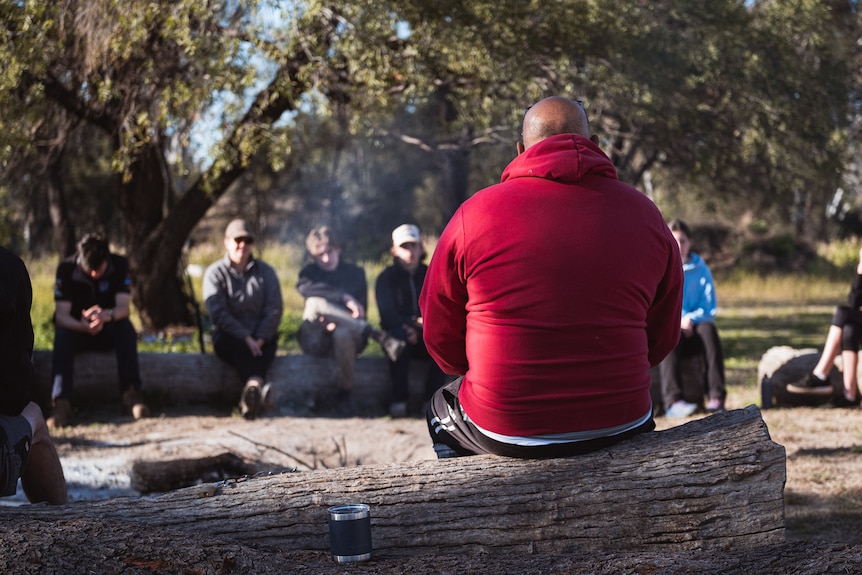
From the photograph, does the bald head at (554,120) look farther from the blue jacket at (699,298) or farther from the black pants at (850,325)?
the black pants at (850,325)

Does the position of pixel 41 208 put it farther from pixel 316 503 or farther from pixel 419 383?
pixel 316 503

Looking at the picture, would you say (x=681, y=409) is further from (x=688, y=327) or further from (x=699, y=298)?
(x=699, y=298)

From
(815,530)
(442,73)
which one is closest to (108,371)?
(442,73)

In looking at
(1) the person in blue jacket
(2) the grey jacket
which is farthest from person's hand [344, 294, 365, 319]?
(1) the person in blue jacket

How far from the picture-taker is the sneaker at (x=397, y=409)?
25.9 ft

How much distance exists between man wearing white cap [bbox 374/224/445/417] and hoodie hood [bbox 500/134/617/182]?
4650 mm

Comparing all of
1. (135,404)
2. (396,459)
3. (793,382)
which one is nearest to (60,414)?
(135,404)

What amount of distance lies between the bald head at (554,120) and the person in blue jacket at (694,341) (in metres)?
4.25

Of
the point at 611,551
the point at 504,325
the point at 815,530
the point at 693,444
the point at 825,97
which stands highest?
the point at 825,97

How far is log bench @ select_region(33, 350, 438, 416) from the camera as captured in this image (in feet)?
26.2

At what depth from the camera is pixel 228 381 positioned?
8156 mm

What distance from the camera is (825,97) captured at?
40.7 ft

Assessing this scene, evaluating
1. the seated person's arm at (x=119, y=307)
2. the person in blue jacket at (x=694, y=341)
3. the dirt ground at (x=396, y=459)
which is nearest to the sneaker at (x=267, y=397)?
the dirt ground at (x=396, y=459)

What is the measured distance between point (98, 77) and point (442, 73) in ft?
11.5
